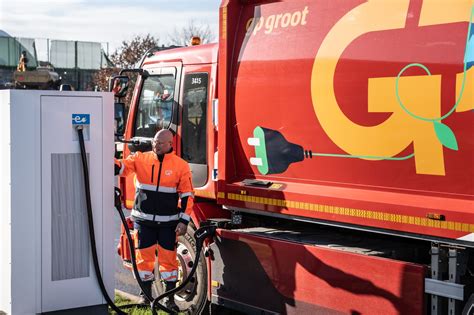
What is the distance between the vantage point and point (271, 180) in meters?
5.97

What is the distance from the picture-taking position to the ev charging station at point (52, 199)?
5.48m

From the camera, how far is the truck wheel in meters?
6.70

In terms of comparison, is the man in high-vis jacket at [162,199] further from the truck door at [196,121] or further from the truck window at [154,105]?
the truck window at [154,105]

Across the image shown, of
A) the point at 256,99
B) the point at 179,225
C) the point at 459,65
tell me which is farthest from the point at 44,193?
the point at 459,65

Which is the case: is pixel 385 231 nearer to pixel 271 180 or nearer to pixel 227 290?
pixel 271 180

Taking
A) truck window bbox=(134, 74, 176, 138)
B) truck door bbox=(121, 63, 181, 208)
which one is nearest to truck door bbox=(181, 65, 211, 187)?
truck door bbox=(121, 63, 181, 208)

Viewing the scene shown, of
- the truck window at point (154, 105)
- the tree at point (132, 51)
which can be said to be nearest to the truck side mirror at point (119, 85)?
the truck window at point (154, 105)

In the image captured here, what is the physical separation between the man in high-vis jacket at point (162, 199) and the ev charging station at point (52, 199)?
706mm

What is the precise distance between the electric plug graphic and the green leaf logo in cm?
129

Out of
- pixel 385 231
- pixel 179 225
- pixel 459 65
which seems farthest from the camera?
pixel 179 225

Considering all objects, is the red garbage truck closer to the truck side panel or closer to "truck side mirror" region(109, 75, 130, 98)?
the truck side panel

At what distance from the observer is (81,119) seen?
18.6 ft

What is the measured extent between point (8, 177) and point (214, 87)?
2.16 m

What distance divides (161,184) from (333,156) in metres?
1.85
